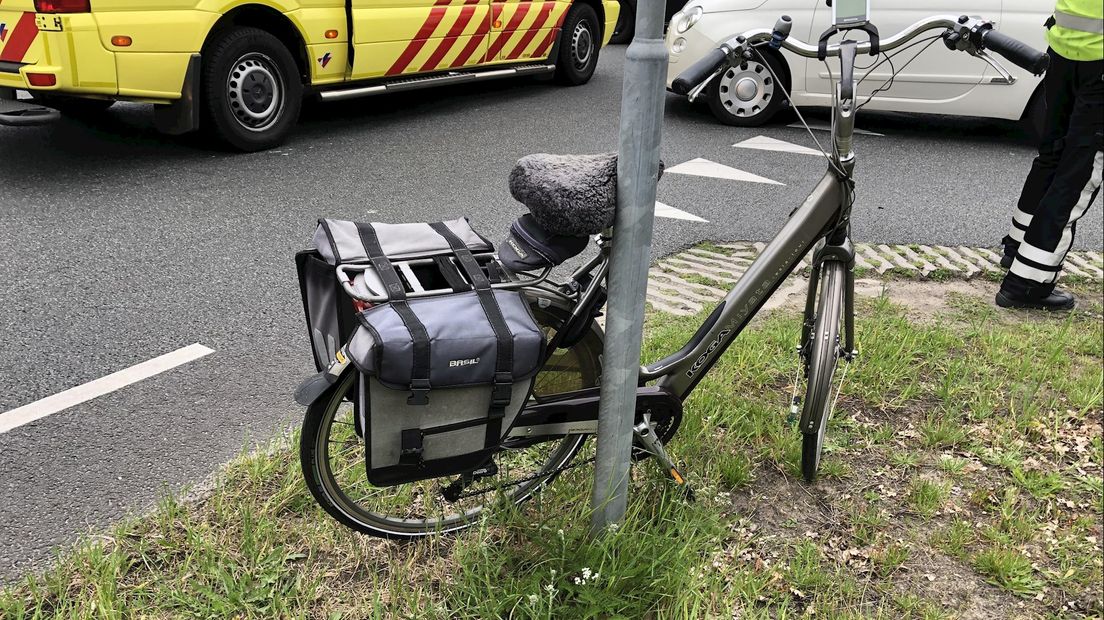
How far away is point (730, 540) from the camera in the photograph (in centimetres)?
266

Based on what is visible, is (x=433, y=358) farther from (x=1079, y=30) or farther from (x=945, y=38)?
(x=1079, y=30)

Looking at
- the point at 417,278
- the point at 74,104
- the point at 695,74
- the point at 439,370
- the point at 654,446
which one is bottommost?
the point at 654,446

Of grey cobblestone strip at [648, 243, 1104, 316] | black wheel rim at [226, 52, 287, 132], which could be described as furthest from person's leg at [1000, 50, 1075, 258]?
black wheel rim at [226, 52, 287, 132]

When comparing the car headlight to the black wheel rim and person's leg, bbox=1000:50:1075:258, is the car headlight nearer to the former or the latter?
the black wheel rim

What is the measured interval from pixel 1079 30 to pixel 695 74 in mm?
2675

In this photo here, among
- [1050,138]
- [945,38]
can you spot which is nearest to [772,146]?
[1050,138]

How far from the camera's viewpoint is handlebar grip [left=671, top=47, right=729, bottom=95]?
89.9 inches

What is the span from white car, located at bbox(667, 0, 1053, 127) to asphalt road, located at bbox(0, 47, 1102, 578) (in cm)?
30

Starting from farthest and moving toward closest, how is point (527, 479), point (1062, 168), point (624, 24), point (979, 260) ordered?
1. point (624, 24)
2. point (979, 260)
3. point (1062, 168)
4. point (527, 479)

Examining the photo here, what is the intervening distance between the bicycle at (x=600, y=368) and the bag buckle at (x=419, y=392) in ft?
0.94

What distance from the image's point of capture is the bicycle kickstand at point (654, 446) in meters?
2.57

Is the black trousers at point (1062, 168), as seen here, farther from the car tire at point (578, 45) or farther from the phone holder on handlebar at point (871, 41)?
the car tire at point (578, 45)

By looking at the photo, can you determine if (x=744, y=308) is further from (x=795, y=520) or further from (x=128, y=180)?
(x=128, y=180)

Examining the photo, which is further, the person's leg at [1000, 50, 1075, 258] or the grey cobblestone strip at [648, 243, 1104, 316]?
the grey cobblestone strip at [648, 243, 1104, 316]
